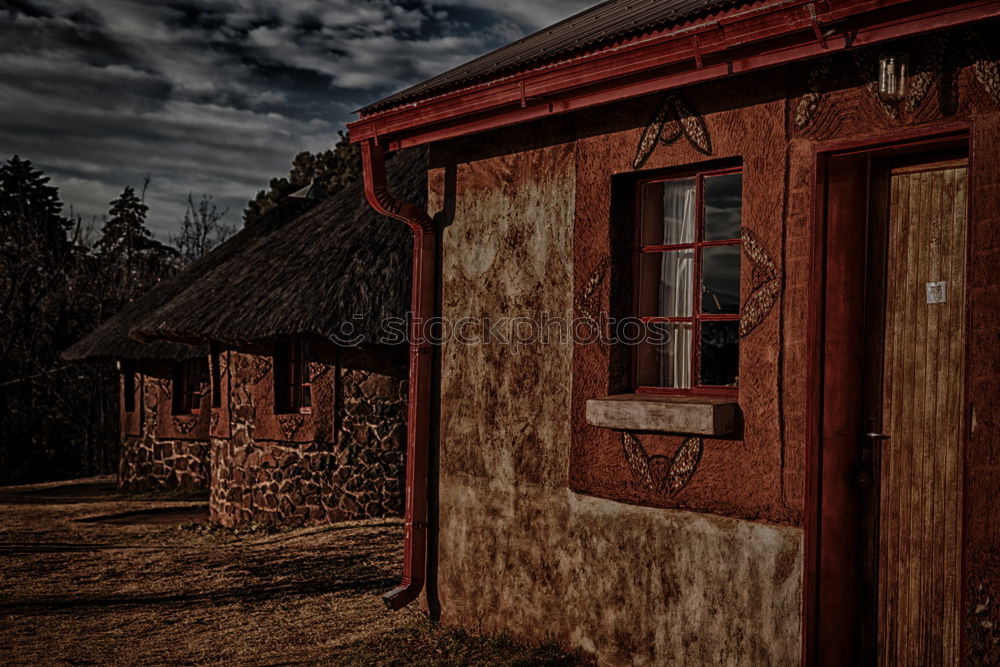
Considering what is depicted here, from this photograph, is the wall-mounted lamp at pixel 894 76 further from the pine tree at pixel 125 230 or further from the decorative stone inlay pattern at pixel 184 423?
the pine tree at pixel 125 230

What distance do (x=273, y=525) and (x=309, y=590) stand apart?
3.71 metres

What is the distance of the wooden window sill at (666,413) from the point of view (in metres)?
4.55

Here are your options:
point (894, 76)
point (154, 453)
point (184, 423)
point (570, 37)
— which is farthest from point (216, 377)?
point (894, 76)

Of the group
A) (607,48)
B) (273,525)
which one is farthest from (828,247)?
(273,525)

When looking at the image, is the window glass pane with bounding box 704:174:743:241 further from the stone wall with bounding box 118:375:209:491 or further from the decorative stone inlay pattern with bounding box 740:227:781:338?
the stone wall with bounding box 118:375:209:491

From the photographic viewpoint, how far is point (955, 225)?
402cm

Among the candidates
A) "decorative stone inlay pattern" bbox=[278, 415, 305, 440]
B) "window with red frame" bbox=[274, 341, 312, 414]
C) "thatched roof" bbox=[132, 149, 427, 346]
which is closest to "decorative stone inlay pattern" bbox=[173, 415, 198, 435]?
"thatched roof" bbox=[132, 149, 427, 346]

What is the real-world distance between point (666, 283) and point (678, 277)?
0.10m

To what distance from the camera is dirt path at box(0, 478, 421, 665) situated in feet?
20.5

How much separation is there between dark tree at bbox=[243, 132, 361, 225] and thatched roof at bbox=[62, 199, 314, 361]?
987 cm

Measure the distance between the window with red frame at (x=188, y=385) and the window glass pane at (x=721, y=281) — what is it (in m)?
12.9

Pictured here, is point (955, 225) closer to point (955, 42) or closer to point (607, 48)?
point (955, 42)

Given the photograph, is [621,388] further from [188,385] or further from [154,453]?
[154,453]

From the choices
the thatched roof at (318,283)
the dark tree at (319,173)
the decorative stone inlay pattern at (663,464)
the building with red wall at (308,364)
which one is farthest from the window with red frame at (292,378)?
the dark tree at (319,173)
